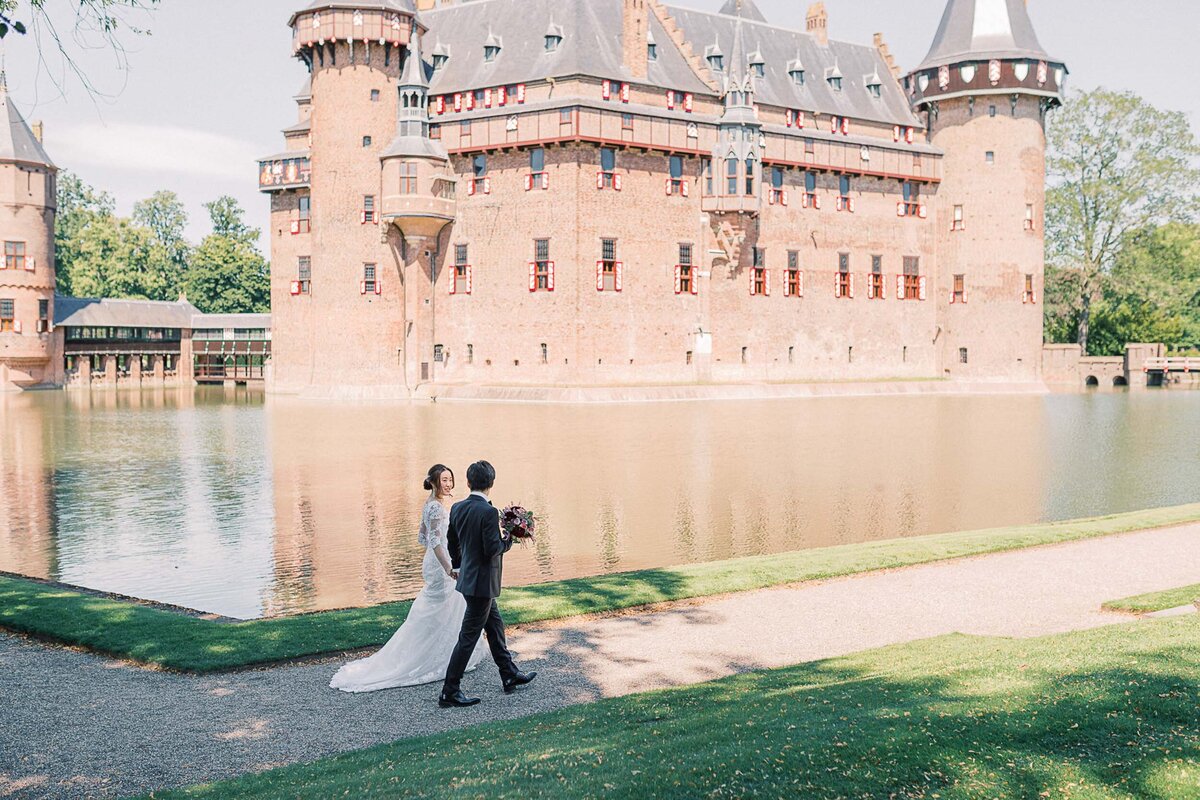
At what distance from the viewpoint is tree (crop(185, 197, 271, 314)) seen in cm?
7781

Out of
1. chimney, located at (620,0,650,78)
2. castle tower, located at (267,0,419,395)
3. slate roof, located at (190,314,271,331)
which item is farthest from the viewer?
slate roof, located at (190,314,271,331)

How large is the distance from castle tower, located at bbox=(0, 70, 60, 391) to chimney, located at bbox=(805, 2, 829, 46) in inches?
1653

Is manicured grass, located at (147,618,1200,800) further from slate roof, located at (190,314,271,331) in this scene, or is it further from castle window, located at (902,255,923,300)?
slate roof, located at (190,314,271,331)

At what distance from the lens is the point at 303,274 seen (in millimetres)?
53531

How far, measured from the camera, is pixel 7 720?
23.3ft

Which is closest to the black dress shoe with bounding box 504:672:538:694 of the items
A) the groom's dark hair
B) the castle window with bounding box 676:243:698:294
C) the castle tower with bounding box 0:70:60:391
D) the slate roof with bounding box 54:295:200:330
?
the groom's dark hair

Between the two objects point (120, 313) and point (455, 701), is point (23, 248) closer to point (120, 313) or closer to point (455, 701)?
point (120, 313)

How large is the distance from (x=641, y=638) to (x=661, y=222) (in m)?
41.7

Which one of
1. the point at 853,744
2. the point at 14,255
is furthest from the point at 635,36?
the point at 853,744

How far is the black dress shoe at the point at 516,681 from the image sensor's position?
314 inches

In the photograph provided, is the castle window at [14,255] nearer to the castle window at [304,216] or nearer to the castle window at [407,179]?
the castle window at [304,216]

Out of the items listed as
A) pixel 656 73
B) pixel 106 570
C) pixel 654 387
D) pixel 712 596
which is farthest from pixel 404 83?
pixel 712 596

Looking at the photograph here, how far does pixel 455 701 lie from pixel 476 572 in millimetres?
890

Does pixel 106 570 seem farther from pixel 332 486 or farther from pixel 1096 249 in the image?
pixel 1096 249
